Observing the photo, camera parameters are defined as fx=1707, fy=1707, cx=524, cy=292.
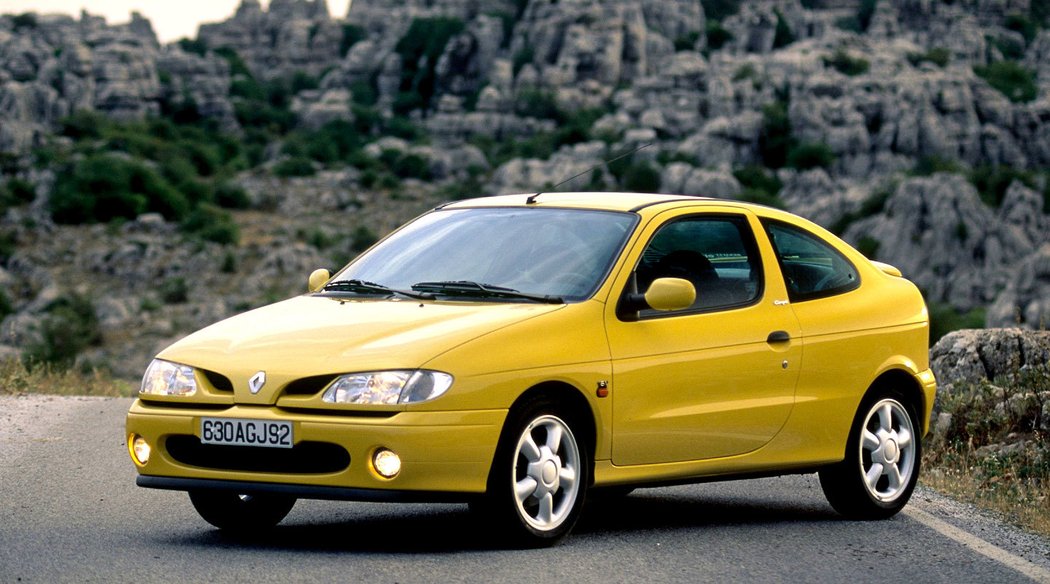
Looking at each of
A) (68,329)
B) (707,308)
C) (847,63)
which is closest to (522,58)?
(847,63)

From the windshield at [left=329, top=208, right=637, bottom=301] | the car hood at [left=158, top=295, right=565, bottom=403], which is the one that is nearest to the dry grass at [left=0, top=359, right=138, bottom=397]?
the windshield at [left=329, top=208, right=637, bottom=301]

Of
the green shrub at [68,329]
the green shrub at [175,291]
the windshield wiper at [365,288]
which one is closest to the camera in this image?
the windshield wiper at [365,288]

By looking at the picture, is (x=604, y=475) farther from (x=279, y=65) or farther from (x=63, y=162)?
(x=279, y=65)

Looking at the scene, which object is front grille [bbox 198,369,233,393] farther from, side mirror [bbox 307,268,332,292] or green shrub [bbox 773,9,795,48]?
green shrub [bbox 773,9,795,48]

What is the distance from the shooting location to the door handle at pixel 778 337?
27.5 ft

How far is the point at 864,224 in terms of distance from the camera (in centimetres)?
8688

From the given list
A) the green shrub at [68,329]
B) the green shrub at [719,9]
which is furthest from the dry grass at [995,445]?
the green shrub at [719,9]

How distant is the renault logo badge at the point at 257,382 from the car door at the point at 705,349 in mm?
1556

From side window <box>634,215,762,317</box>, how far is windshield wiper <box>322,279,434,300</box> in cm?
102

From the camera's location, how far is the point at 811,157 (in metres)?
107

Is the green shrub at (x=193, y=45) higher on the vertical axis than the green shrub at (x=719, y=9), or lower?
lower

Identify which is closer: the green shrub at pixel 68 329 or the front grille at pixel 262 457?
the front grille at pixel 262 457

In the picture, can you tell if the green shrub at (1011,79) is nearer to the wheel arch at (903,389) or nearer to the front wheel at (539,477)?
the wheel arch at (903,389)

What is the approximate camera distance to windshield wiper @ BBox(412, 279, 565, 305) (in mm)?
7531
